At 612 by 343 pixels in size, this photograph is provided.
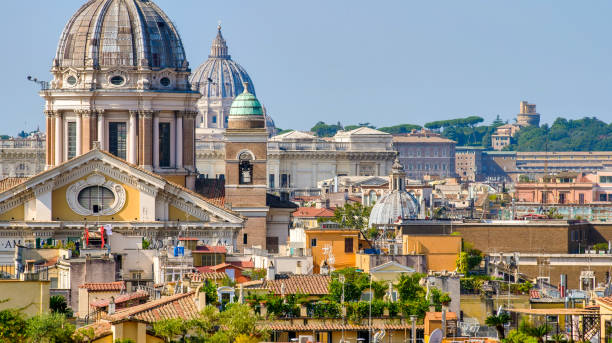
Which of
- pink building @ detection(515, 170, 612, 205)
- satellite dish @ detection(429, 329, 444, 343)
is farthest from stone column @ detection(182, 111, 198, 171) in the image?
pink building @ detection(515, 170, 612, 205)

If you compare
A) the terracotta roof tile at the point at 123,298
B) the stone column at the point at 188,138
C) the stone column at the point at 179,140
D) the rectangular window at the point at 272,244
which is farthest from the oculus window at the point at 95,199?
the terracotta roof tile at the point at 123,298

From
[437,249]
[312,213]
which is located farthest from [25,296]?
[312,213]

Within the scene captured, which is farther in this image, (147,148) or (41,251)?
(147,148)

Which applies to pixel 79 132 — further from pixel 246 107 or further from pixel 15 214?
pixel 15 214

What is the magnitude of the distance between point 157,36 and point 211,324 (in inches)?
1695

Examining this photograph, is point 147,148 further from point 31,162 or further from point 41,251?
point 31,162

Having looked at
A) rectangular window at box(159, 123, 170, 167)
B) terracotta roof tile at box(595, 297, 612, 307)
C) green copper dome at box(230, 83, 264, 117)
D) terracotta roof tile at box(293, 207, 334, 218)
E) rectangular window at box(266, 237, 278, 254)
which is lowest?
terracotta roof tile at box(595, 297, 612, 307)

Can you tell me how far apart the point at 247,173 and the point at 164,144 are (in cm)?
476

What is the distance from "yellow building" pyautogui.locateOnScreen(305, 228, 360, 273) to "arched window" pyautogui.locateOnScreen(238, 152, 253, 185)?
11750 mm

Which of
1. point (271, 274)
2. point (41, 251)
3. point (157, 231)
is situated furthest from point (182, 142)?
point (271, 274)

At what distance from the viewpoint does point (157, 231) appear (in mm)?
78875

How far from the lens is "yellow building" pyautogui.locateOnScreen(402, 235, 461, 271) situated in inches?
2712

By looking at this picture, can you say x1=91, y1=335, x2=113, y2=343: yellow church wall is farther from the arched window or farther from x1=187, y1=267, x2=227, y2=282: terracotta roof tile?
the arched window

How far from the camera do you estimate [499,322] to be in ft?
153
